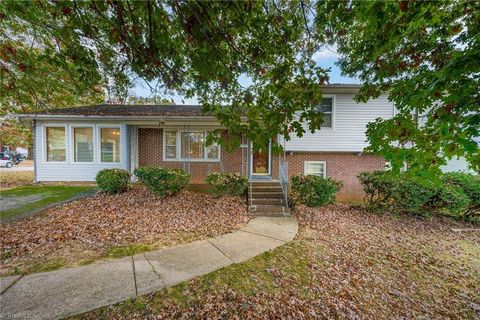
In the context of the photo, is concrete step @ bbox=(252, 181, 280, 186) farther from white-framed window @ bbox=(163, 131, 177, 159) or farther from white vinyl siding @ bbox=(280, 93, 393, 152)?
white-framed window @ bbox=(163, 131, 177, 159)

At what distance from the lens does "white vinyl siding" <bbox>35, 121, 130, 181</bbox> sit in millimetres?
10188

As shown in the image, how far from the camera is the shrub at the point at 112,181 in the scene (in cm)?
776

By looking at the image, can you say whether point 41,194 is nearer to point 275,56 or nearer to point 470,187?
point 275,56

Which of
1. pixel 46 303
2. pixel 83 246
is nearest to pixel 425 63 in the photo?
pixel 46 303

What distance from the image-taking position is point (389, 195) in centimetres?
720

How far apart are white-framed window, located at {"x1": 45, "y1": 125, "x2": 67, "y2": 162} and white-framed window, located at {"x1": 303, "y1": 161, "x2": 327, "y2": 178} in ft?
38.7

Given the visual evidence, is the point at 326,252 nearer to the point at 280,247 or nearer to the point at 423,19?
the point at 280,247

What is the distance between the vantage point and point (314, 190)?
7.25 meters

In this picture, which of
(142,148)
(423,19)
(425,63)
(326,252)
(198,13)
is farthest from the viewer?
(142,148)

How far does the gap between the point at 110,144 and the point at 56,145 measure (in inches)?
101

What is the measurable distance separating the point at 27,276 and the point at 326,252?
509 centimetres

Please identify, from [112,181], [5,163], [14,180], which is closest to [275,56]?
[112,181]

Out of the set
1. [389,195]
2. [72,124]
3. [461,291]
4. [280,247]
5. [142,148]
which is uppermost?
[72,124]

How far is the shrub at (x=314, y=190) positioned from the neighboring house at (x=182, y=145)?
2452 millimetres
